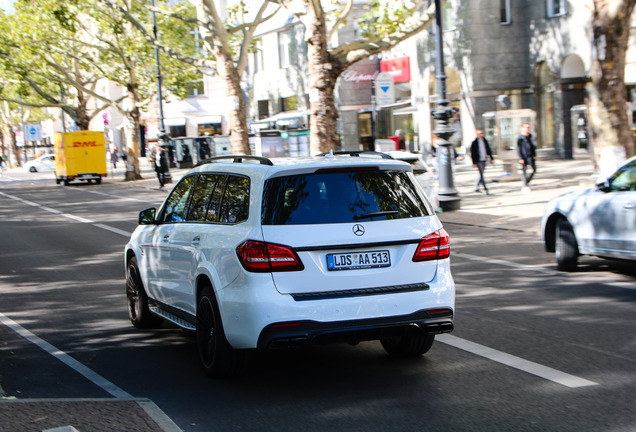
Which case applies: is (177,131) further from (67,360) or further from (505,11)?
(67,360)

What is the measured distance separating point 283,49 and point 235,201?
49.6 m

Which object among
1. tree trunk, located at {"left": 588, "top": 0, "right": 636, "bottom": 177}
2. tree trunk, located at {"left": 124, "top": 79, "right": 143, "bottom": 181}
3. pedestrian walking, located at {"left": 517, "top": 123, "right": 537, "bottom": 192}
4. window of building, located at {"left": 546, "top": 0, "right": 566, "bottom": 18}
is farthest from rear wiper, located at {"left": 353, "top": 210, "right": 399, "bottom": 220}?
tree trunk, located at {"left": 124, "top": 79, "right": 143, "bottom": 181}

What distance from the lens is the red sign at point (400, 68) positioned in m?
44.4

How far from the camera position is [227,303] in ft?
19.8

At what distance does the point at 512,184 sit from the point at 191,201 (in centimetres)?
2010

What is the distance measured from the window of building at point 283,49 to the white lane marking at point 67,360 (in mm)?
46274

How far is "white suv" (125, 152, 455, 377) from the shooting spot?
581cm

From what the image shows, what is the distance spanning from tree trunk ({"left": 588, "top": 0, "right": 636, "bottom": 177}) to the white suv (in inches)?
508

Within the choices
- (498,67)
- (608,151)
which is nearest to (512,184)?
(608,151)

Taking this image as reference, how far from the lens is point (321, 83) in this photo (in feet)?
73.5

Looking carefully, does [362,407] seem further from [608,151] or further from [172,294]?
[608,151]

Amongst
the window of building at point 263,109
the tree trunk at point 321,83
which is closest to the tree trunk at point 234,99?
the tree trunk at point 321,83

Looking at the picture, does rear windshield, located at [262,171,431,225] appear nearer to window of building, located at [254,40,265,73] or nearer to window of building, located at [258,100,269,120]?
window of building, located at [254,40,265,73]

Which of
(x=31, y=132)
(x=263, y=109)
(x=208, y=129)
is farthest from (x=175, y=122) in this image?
(x=263, y=109)
